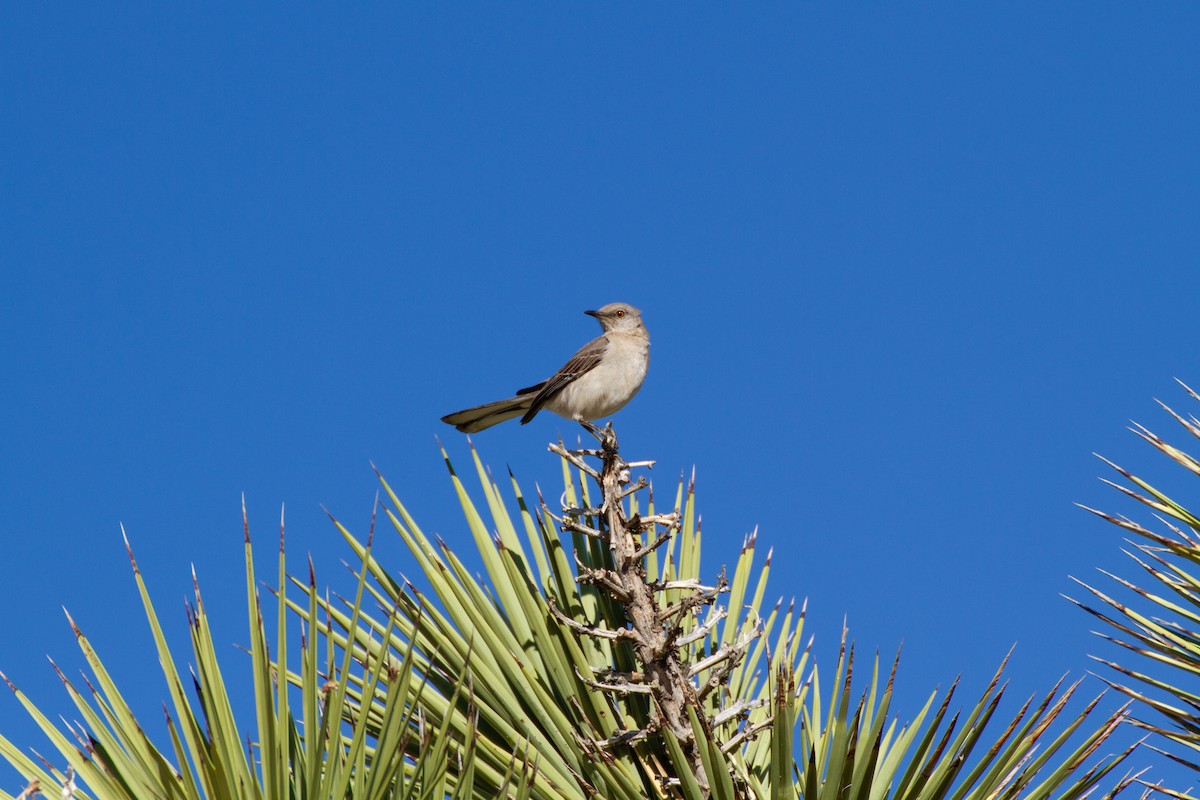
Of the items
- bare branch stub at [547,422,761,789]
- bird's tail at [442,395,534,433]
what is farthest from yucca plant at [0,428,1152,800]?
bird's tail at [442,395,534,433]

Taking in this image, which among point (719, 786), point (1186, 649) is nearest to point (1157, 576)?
point (1186, 649)

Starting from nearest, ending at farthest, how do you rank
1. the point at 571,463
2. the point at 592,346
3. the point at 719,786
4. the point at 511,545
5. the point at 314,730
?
the point at 314,730
the point at 719,786
the point at 511,545
the point at 571,463
the point at 592,346

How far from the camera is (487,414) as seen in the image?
7668 mm

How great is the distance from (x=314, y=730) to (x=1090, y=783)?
1.85m

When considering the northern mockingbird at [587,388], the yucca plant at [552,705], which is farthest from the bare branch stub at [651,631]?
the northern mockingbird at [587,388]

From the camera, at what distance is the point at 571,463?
15.0 ft

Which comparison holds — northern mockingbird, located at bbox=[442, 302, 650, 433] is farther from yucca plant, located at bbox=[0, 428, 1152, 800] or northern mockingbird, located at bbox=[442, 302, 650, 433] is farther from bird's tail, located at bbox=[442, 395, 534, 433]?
yucca plant, located at bbox=[0, 428, 1152, 800]

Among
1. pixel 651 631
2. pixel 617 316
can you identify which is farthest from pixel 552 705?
pixel 617 316

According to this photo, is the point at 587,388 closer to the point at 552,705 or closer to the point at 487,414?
the point at 487,414

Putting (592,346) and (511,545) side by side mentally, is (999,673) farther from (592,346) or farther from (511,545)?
(592,346)

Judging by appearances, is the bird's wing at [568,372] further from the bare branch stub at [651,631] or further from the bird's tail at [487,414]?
the bare branch stub at [651,631]

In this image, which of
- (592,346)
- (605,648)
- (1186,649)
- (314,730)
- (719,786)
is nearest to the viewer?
(314,730)

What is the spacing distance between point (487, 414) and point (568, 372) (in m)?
0.90

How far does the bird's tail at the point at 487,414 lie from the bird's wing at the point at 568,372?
0.45 feet
